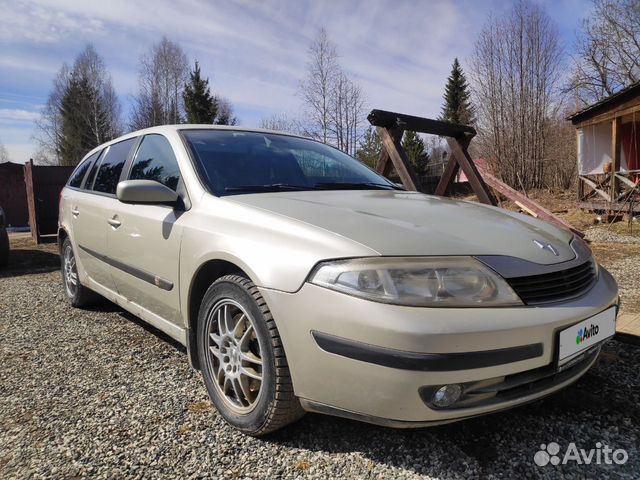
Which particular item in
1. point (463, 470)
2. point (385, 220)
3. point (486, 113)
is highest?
point (486, 113)

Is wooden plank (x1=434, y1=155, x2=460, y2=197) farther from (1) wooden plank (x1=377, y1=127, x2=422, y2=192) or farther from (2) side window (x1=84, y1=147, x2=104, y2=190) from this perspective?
(2) side window (x1=84, y1=147, x2=104, y2=190)

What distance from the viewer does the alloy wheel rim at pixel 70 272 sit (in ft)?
13.5

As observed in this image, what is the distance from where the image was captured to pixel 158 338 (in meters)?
3.29

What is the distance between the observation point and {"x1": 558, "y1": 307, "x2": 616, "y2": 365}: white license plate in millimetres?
1665

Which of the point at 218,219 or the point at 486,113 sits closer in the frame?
the point at 218,219

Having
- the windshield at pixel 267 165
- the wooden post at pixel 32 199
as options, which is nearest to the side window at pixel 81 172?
the windshield at pixel 267 165

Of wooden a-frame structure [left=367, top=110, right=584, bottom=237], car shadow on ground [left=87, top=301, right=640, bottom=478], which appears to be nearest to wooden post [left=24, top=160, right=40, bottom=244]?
wooden a-frame structure [left=367, top=110, right=584, bottom=237]

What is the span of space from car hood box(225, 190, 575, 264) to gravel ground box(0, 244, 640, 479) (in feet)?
2.53

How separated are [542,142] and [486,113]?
8.66ft

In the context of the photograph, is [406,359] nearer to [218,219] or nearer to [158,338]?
[218,219]

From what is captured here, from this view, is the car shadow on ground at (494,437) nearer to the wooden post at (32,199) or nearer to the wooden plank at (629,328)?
the wooden plank at (629,328)

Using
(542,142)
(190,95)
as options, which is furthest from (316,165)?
(190,95)

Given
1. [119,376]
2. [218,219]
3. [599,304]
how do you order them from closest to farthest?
[599,304] → [218,219] → [119,376]

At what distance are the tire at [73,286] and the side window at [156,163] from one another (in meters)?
1.49
